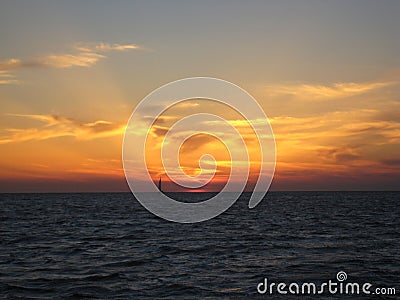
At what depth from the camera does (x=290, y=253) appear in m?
35.3

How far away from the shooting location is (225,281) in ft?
84.0

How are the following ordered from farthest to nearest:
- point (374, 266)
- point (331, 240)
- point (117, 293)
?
1. point (331, 240)
2. point (374, 266)
3. point (117, 293)

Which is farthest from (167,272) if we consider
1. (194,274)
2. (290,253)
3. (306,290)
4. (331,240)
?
(331,240)

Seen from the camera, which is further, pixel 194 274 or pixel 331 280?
pixel 194 274

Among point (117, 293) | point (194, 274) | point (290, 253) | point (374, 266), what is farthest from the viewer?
point (290, 253)

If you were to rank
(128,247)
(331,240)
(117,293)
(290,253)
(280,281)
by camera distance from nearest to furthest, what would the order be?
(117,293) → (280,281) → (290,253) → (128,247) → (331,240)

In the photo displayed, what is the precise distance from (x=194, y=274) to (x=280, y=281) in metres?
5.09

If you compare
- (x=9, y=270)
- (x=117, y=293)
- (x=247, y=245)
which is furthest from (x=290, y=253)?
(x=9, y=270)

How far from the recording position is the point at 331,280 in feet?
84.7

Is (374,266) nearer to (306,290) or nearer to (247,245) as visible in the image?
(306,290)

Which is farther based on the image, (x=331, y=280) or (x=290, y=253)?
(x=290, y=253)

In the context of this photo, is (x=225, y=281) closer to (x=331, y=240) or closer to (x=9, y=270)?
(x=9, y=270)

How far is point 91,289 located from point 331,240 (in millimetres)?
25792

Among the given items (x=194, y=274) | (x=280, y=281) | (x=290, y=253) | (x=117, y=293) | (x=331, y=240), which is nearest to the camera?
(x=117, y=293)
